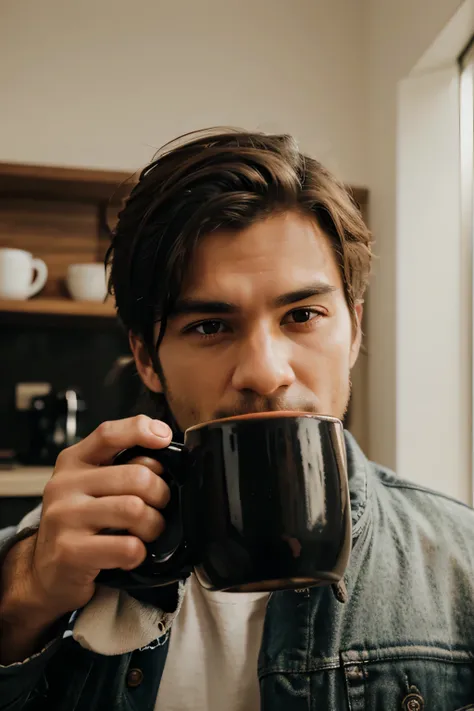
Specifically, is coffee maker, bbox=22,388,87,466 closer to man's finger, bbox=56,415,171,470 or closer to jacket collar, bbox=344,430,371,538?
jacket collar, bbox=344,430,371,538

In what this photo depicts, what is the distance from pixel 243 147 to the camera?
904 millimetres

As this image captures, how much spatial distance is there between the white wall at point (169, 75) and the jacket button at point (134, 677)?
70.2 inches

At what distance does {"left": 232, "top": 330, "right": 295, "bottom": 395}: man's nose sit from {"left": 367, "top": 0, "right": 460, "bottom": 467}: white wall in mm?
1215

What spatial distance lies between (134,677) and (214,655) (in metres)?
0.11

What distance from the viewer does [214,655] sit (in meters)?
0.83

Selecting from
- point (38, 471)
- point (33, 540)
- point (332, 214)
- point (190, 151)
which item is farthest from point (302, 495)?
point (38, 471)

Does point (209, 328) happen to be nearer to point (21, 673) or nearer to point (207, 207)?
point (207, 207)

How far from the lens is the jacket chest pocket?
723 mm

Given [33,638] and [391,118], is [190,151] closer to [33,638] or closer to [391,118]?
[33,638]

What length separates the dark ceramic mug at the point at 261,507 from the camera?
→ 0.50 metres

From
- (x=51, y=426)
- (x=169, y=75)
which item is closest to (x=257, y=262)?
(x=51, y=426)

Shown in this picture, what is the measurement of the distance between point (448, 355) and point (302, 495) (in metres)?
1.51

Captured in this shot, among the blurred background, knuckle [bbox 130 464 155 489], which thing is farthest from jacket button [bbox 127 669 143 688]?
the blurred background

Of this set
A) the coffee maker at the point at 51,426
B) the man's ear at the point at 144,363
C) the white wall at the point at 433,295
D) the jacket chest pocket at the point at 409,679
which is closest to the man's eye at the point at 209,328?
the man's ear at the point at 144,363
